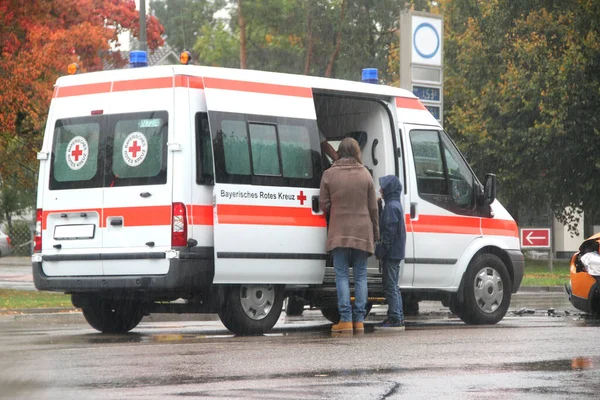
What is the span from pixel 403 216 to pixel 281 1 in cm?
4523

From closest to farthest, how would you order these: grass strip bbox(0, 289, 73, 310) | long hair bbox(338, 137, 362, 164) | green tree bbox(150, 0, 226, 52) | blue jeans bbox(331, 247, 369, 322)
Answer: blue jeans bbox(331, 247, 369, 322), long hair bbox(338, 137, 362, 164), grass strip bbox(0, 289, 73, 310), green tree bbox(150, 0, 226, 52)

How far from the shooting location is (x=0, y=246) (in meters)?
36.7

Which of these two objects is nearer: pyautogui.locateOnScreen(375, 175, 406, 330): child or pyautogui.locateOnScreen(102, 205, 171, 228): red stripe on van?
pyautogui.locateOnScreen(102, 205, 171, 228): red stripe on van

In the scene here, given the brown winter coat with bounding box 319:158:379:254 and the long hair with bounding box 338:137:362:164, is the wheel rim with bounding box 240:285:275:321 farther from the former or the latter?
the long hair with bounding box 338:137:362:164

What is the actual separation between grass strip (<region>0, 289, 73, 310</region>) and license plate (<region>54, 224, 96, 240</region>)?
497 cm

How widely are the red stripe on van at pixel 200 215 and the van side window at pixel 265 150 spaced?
30 cm

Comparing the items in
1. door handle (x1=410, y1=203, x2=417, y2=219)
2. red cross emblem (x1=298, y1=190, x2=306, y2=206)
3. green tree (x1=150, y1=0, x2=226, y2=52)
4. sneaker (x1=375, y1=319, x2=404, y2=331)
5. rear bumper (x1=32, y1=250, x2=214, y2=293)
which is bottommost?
sneaker (x1=375, y1=319, x2=404, y2=331)

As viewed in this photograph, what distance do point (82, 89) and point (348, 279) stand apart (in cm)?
320

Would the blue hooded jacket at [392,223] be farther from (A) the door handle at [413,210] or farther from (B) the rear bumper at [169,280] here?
(B) the rear bumper at [169,280]

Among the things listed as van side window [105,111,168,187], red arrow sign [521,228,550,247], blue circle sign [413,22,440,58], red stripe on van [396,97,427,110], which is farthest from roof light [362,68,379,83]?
red arrow sign [521,228,550,247]

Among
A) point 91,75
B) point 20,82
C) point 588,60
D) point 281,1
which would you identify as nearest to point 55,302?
point 20,82

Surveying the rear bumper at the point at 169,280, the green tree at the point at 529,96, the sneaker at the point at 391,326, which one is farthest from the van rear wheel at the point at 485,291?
the green tree at the point at 529,96

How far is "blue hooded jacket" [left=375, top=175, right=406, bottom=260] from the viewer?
1252 cm

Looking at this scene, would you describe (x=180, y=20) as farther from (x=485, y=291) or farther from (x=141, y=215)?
(x=141, y=215)
